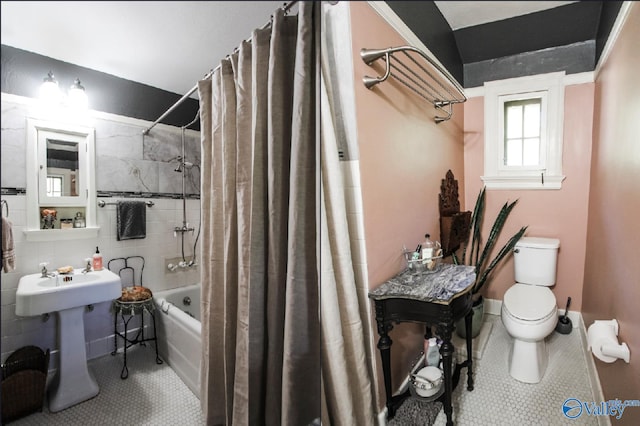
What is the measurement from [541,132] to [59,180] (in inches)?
30.5

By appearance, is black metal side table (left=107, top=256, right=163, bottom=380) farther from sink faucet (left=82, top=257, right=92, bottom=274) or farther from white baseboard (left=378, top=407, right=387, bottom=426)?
white baseboard (left=378, top=407, right=387, bottom=426)

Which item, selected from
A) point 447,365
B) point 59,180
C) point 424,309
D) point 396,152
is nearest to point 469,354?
point 447,365

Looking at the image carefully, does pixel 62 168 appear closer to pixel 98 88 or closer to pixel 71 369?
pixel 98 88

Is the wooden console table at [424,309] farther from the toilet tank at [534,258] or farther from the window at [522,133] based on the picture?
the window at [522,133]

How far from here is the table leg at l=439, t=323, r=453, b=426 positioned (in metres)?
0.99

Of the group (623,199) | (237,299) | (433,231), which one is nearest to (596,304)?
(623,199)

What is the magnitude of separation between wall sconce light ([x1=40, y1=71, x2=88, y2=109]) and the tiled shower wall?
0.07 ft

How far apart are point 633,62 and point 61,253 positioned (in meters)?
0.91

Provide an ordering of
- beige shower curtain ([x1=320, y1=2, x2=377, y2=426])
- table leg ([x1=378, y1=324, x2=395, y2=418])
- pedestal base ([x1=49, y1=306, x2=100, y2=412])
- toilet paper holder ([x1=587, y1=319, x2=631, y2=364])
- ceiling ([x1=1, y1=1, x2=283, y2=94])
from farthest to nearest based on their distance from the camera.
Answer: table leg ([x1=378, y1=324, x2=395, y2=418]) < beige shower curtain ([x1=320, y1=2, x2=377, y2=426]) < toilet paper holder ([x1=587, y1=319, x2=631, y2=364]) < pedestal base ([x1=49, y1=306, x2=100, y2=412]) < ceiling ([x1=1, y1=1, x2=283, y2=94])

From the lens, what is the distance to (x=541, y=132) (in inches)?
19.7

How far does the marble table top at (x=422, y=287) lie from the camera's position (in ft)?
3.07

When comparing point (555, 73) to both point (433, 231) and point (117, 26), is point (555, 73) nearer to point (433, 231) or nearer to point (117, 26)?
point (433, 231)

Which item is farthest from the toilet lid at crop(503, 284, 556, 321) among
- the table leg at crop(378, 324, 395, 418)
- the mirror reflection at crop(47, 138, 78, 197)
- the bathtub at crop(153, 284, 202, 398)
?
the mirror reflection at crop(47, 138, 78, 197)
